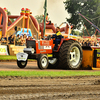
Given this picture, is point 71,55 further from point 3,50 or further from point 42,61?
point 3,50

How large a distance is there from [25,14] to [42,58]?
2466 centimetres

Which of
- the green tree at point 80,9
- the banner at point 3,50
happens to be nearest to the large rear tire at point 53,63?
the banner at point 3,50

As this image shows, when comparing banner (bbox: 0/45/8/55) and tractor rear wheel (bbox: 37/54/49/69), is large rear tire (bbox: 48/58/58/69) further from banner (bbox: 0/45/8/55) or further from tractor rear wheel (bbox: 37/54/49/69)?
banner (bbox: 0/45/8/55)

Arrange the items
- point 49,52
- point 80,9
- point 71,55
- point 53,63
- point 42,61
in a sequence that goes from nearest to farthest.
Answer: point 42,61
point 49,52
point 71,55
point 53,63
point 80,9

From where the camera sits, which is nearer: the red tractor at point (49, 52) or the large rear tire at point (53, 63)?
the red tractor at point (49, 52)

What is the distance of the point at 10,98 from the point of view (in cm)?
484

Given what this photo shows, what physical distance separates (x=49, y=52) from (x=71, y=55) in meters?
1.09

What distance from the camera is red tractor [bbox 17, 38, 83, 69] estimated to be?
38.4 feet

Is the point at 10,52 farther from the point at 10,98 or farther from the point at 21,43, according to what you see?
the point at 10,98

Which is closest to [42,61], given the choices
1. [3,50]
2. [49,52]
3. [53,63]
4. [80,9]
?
[49,52]

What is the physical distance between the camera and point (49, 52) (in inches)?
479

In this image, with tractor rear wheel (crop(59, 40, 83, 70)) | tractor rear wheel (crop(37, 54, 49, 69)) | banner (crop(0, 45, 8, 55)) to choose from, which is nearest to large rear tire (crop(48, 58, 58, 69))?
tractor rear wheel (crop(59, 40, 83, 70))

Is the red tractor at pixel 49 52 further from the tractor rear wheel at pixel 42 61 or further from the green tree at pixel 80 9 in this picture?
the green tree at pixel 80 9

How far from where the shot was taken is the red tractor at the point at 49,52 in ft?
38.4
